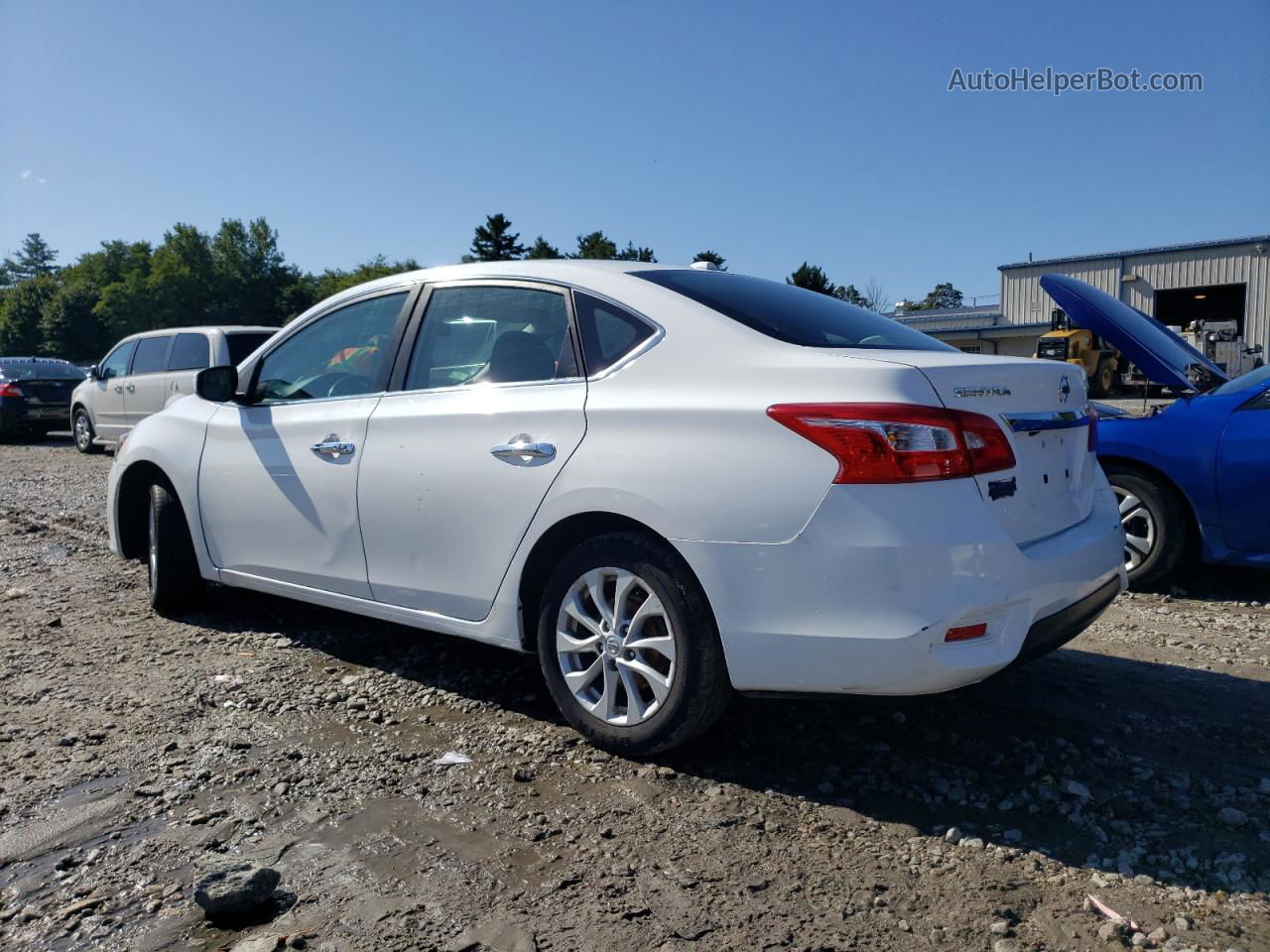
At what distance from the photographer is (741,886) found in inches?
97.3

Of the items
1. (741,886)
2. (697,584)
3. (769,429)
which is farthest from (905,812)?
(769,429)

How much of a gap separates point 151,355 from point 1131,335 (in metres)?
12.0

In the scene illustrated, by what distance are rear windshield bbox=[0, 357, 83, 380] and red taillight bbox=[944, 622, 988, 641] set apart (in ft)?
60.5

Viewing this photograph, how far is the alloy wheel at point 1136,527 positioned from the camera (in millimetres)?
5386

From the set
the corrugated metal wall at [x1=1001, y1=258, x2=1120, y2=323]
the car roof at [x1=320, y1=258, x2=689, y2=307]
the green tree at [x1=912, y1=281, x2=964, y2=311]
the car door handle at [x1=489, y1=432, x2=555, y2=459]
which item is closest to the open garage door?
the corrugated metal wall at [x1=1001, y1=258, x2=1120, y2=323]

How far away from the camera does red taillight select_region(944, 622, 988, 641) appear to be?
8.69 ft

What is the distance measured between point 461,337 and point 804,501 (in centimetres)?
167

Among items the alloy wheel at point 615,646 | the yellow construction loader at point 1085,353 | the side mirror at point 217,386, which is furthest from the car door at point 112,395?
the yellow construction loader at point 1085,353

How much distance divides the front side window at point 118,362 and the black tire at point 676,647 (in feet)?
41.2

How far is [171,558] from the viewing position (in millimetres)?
4898

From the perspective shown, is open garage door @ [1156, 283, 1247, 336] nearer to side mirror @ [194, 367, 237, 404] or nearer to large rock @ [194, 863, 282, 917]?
side mirror @ [194, 367, 237, 404]

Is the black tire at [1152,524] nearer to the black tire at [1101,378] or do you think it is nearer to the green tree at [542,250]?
the black tire at [1101,378]

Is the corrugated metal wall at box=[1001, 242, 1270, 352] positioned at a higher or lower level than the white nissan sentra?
higher

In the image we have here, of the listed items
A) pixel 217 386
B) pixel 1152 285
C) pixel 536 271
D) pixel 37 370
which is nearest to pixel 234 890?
pixel 536 271
